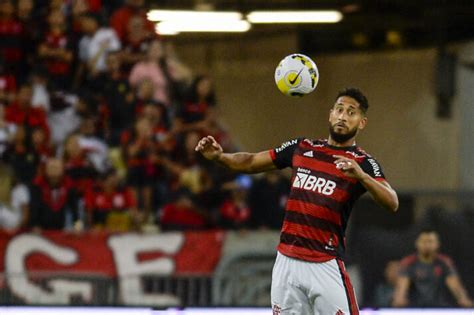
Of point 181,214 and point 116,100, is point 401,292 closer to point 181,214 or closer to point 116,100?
point 181,214

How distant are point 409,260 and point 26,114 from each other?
4.71 m

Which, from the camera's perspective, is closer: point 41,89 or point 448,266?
point 448,266

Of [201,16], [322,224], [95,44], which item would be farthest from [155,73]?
[322,224]

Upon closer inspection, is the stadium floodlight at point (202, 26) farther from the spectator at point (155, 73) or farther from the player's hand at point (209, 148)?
the player's hand at point (209, 148)

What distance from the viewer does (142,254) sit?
46.9ft

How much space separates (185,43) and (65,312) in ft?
23.0

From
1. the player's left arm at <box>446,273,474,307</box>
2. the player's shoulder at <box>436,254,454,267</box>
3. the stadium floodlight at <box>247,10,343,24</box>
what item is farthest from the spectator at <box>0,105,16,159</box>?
the player's left arm at <box>446,273,474,307</box>

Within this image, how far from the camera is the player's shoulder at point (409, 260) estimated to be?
536 inches

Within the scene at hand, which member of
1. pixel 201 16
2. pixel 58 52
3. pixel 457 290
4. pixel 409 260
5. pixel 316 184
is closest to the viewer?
pixel 316 184

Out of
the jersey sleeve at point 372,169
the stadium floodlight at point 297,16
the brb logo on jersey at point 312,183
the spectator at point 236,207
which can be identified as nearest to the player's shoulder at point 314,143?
the brb logo on jersey at point 312,183

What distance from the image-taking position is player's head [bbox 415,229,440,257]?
13531 mm

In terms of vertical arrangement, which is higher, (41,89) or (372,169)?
(41,89)

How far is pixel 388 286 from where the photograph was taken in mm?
13805

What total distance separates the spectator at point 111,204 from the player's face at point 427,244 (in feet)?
10.2
